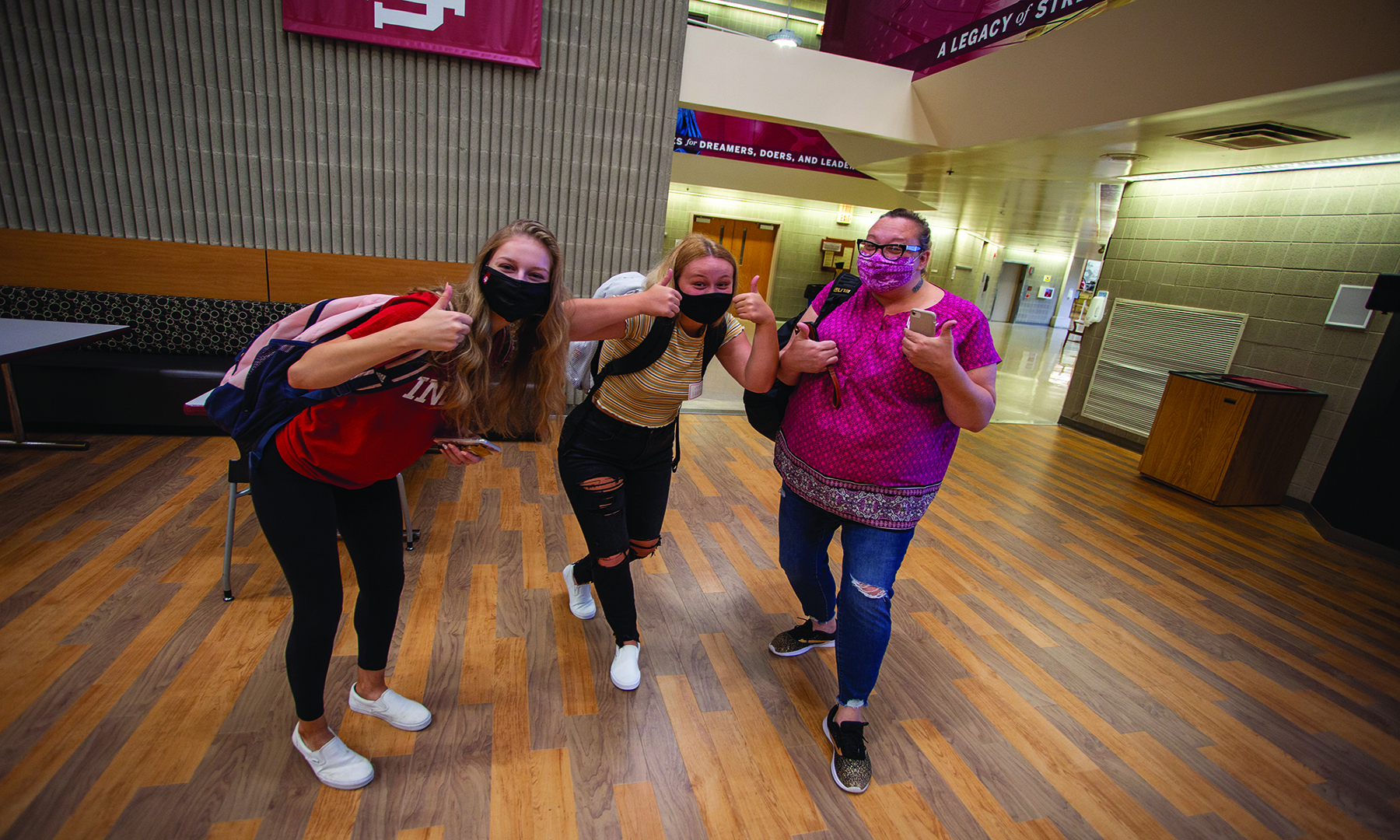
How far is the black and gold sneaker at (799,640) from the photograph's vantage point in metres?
2.42

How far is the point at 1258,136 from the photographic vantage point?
400 centimetres

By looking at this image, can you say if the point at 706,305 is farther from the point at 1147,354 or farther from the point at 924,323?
the point at 1147,354

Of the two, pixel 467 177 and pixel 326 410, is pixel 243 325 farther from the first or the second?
pixel 326 410

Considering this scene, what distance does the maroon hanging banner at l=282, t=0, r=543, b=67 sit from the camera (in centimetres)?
415

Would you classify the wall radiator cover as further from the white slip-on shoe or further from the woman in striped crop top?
the white slip-on shoe

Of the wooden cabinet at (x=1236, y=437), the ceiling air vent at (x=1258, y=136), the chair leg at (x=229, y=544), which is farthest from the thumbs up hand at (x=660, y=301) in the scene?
the wooden cabinet at (x=1236, y=437)

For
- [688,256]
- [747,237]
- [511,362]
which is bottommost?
[511,362]

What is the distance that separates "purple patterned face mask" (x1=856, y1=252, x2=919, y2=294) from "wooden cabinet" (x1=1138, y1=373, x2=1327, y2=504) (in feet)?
14.7

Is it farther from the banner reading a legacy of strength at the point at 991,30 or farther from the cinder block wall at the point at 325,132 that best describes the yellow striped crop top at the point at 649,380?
the banner reading a legacy of strength at the point at 991,30

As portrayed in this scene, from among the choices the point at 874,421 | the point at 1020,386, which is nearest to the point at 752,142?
the point at 1020,386

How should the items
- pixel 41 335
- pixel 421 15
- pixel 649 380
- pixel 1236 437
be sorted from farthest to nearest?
1. pixel 1236 437
2. pixel 421 15
3. pixel 41 335
4. pixel 649 380

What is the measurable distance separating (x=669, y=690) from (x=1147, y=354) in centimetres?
633

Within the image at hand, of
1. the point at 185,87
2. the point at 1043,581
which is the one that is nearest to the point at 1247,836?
the point at 1043,581

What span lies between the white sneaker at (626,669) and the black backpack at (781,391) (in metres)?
0.90
